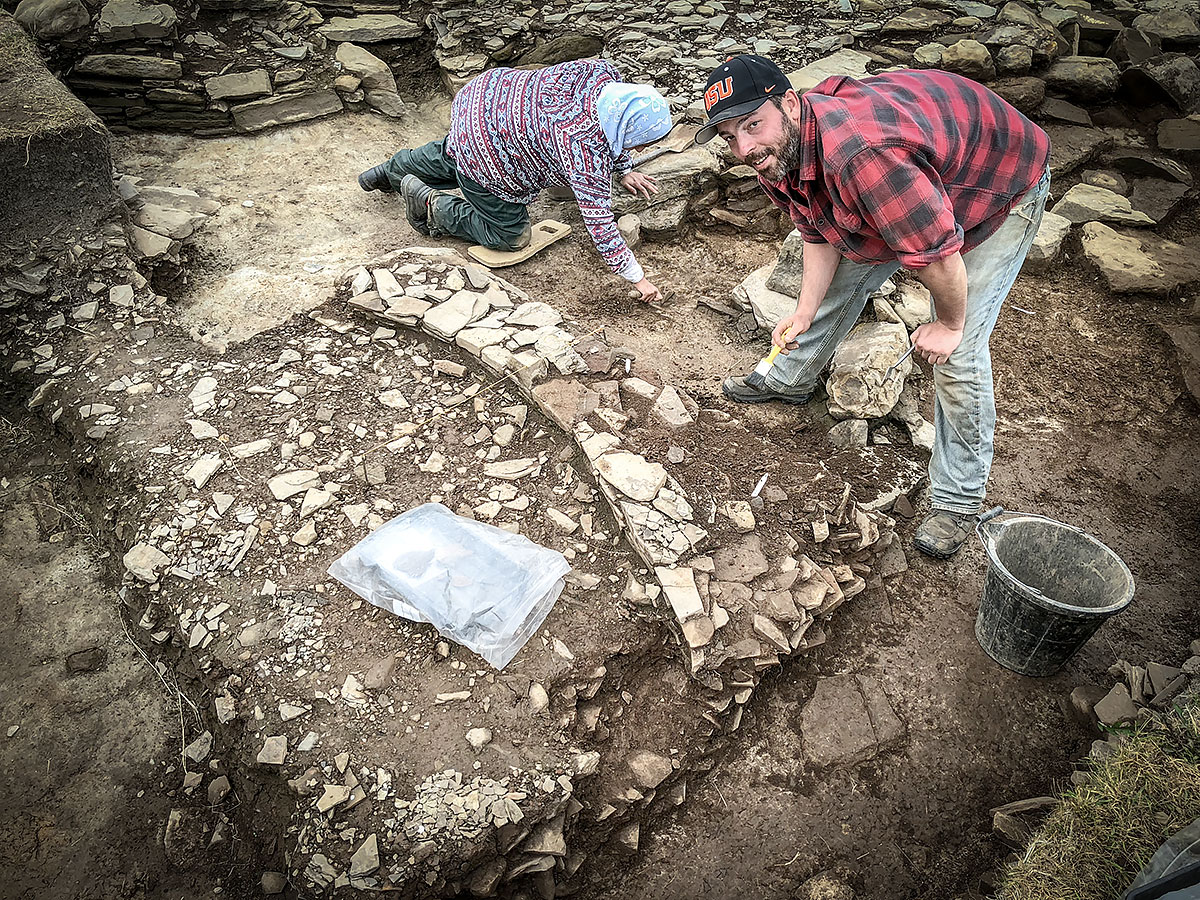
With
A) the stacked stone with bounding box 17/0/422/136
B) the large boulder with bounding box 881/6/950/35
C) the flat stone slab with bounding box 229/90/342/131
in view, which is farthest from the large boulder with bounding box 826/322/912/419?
the flat stone slab with bounding box 229/90/342/131

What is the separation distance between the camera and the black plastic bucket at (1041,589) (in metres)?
2.75

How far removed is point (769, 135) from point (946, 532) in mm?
1847

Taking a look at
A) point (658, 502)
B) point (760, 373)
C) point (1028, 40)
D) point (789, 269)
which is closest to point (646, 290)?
point (789, 269)

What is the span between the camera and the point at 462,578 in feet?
9.24

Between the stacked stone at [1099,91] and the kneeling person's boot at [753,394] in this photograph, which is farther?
the stacked stone at [1099,91]

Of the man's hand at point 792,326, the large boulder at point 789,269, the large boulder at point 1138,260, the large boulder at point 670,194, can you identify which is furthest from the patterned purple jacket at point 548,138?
the large boulder at point 1138,260

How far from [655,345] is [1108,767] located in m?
2.70

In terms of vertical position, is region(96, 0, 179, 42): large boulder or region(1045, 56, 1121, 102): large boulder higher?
region(96, 0, 179, 42): large boulder

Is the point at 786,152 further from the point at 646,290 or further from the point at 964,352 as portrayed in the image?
the point at 646,290

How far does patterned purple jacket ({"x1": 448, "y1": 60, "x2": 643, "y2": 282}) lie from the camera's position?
12.9ft

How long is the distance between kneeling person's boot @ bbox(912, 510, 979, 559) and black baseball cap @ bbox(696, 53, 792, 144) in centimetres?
189

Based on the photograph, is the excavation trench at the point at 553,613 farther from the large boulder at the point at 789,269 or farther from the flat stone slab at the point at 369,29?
the flat stone slab at the point at 369,29

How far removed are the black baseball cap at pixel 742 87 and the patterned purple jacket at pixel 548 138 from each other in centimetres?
156

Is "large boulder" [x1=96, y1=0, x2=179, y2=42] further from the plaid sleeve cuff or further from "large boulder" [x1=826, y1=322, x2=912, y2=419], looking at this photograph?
the plaid sleeve cuff
